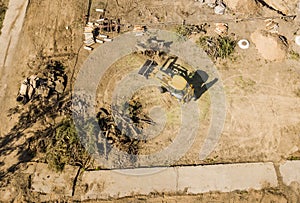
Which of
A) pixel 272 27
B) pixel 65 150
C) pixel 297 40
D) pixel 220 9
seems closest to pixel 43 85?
pixel 65 150

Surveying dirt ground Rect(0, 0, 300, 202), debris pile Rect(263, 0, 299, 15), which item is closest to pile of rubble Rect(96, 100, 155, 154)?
dirt ground Rect(0, 0, 300, 202)

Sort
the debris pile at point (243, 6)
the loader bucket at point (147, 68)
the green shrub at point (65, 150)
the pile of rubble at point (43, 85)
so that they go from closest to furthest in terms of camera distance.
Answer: the green shrub at point (65, 150), the pile of rubble at point (43, 85), the loader bucket at point (147, 68), the debris pile at point (243, 6)

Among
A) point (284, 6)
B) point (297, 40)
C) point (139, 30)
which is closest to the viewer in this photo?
point (297, 40)

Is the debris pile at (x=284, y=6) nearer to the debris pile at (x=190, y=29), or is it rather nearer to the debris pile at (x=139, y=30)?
the debris pile at (x=190, y=29)

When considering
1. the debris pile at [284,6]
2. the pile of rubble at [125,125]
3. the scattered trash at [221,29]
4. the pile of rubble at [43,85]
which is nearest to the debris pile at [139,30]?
the scattered trash at [221,29]

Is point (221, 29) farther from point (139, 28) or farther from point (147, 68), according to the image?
point (147, 68)

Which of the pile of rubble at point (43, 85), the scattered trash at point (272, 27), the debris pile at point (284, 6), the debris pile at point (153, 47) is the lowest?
the pile of rubble at point (43, 85)

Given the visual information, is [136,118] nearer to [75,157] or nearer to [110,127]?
[110,127]

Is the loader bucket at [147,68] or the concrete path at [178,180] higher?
the loader bucket at [147,68]
